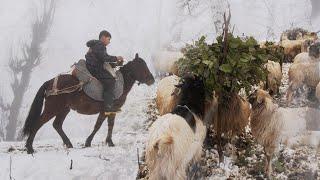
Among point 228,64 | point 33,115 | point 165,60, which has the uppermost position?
point 165,60

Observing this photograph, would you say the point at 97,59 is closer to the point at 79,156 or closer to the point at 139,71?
the point at 139,71

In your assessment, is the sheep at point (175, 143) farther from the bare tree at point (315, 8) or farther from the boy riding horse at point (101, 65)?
the bare tree at point (315, 8)

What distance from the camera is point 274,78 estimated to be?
24.4ft

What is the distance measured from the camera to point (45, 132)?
559 centimetres

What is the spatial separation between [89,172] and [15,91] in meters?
3.94

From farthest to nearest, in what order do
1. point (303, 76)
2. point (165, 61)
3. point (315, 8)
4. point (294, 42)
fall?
1. point (315, 8)
2. point (294, 42)
3. point (165, 61)
4. point (303, 76)

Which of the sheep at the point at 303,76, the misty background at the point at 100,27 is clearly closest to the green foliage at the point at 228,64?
the sheep at the point at 303,76

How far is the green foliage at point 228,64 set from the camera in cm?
486

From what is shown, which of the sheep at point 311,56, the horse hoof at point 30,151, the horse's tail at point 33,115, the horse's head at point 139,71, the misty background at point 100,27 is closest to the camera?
the horse hoof at point 30,151

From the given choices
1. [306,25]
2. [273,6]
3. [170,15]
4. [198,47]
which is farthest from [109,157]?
[306,25]

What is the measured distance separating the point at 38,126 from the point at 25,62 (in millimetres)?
3780

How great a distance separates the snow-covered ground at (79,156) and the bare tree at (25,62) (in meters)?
2.21

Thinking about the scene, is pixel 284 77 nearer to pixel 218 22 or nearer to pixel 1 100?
pixel 218 22

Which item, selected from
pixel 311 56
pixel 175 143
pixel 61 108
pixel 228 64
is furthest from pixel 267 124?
pixel 311 56
